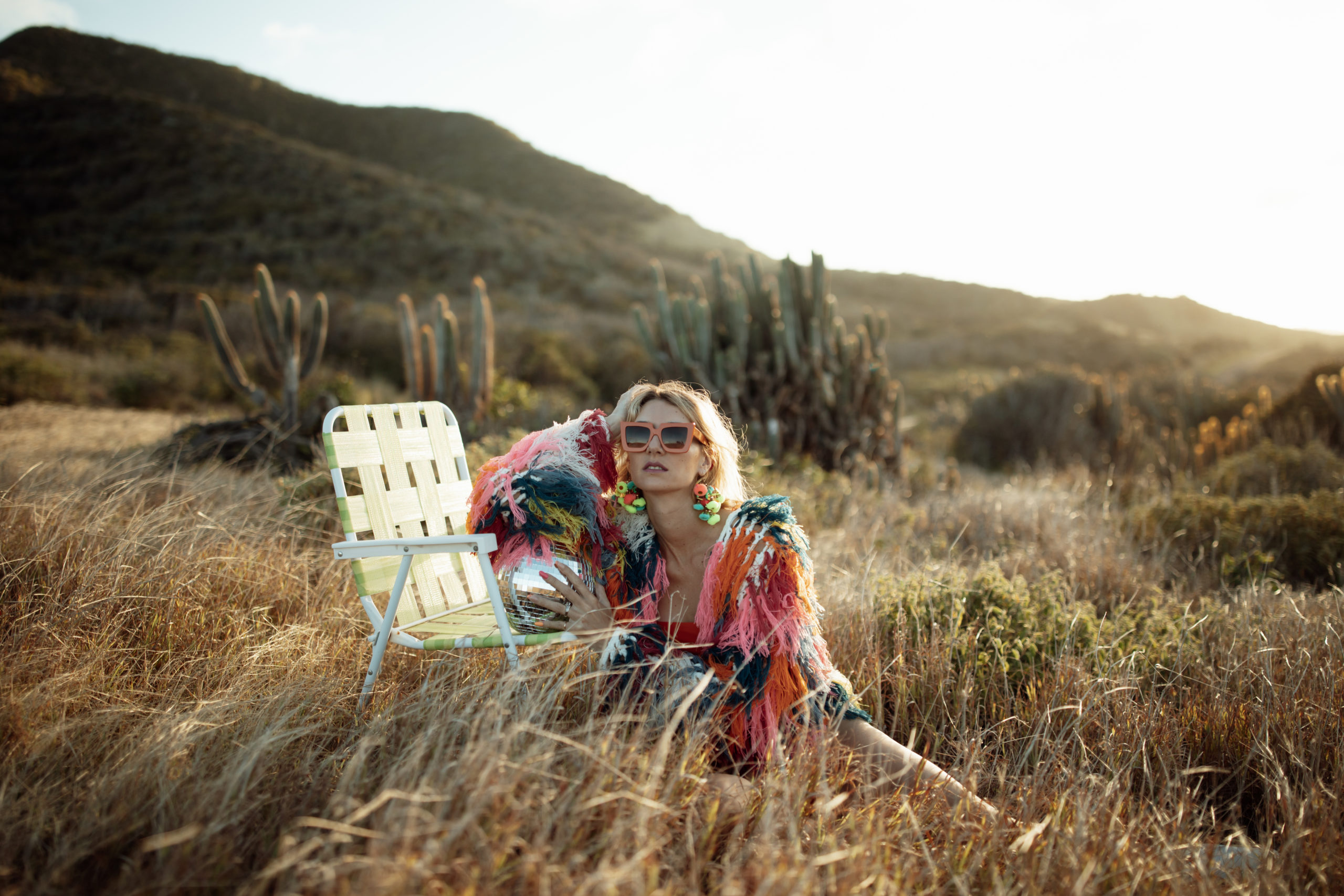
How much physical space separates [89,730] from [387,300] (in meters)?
20.0

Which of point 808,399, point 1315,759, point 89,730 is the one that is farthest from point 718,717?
point 808,399

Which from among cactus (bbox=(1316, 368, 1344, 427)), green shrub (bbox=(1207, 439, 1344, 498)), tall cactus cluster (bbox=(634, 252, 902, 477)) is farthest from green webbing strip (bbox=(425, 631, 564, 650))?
cactus (bbox=(1316, 368, 1344, 427))

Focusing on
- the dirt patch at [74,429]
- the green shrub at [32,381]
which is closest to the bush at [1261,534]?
the dirt patch at [74,429]

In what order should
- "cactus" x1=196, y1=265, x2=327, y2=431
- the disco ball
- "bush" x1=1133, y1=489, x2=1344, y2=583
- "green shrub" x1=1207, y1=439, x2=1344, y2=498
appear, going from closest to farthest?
the disco ball
"bush" x1=1133, y1=489, x2=1344, y2=583
"green shrub" x1=1207, y1=439, x2=1344, y2=498
"cactus" x1=196, y1=265, x2=327, y2=431

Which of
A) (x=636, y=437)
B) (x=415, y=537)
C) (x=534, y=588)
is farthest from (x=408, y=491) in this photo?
(x=636, y=437)

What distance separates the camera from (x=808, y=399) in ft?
25.5

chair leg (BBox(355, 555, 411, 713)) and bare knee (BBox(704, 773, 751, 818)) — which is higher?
chair leg (BBox(355, 555, 411, 713))

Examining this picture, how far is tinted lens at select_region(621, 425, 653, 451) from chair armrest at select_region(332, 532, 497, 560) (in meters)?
0.53

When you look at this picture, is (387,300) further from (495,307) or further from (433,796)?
(433,796)

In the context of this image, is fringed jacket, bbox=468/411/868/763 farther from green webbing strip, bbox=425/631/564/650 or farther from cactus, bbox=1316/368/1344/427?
cactus, bbox=1316/368/1344/427

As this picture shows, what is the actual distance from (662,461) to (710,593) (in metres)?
0.45

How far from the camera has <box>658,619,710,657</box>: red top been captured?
7.38 feet

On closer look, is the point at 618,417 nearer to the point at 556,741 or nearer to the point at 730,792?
the point at 556,741

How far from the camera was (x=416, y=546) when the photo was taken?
2.22 metres
